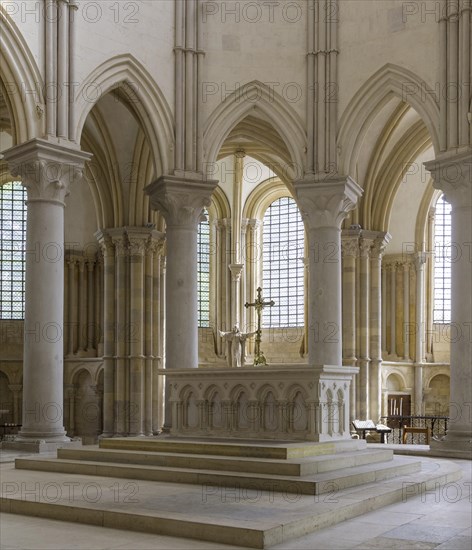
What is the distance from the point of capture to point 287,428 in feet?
40.1

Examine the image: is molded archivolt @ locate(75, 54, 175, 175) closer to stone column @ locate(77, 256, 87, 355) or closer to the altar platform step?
the altar platform step

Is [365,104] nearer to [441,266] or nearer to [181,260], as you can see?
[181,260]

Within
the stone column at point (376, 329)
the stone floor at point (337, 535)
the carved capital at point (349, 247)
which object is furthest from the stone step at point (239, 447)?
the carved capital at point (349, 247)

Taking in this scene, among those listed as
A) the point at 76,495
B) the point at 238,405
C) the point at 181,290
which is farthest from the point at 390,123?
the point at 76,495

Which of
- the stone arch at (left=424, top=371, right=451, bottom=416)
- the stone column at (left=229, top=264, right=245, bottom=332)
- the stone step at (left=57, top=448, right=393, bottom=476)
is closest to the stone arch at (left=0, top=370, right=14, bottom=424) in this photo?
the stone column at (left=229, top=264, right=245, bottom=332)

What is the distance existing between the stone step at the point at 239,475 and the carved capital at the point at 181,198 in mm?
7252

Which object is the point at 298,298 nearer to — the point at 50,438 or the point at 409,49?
the point at 409,49

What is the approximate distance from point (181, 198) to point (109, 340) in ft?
23.2

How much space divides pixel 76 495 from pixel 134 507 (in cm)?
113

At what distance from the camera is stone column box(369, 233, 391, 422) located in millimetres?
24672

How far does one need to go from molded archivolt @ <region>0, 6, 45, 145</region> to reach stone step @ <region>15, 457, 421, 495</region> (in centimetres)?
607

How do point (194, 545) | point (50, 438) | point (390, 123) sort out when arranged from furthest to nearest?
point (390, 123) < point (50, 438) < point (194, 545)

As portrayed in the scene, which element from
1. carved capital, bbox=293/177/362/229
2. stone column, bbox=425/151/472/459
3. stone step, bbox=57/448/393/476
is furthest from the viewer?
carved capital, bbox=293/177/362/229

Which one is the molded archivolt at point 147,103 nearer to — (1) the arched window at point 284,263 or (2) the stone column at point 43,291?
(2) the stone column at point 43,291
